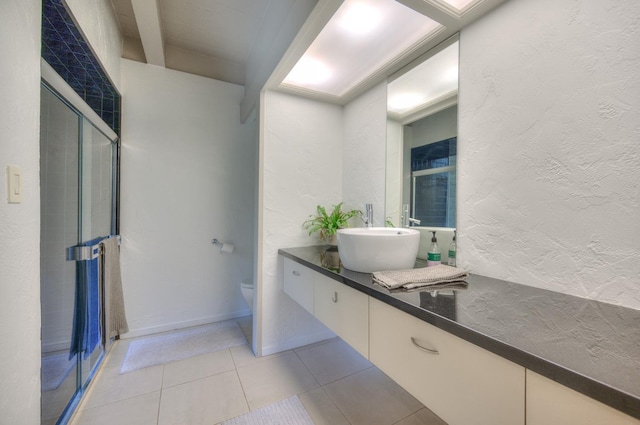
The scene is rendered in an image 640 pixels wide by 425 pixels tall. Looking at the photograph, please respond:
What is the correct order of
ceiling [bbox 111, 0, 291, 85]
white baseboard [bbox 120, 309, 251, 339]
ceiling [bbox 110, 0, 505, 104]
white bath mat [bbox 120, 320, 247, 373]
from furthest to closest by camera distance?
white baseboard [bbox 120, 309, 251, 339] < white bath mat [bbox 120, 320, 247, 373] < ceiling [bbox 111, 0, 291, 85] < ceiling [bbox 110, 0, 505, 104]

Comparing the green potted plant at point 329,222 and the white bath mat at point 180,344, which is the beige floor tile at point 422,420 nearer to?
the green potted plant at point 329,222

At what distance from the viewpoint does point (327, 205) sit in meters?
2.20

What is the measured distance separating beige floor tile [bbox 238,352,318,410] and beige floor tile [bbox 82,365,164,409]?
1.79 feet

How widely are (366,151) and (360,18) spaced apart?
86 centimetres

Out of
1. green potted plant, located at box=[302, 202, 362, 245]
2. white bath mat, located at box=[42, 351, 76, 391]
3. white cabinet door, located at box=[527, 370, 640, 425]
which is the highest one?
green potted plant, located at box=[302, 202, 362, 245]

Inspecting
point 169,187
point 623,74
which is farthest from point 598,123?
point 169,187

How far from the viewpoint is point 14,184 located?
827 mm

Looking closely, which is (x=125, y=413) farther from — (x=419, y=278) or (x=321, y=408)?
(x=419, y=278)

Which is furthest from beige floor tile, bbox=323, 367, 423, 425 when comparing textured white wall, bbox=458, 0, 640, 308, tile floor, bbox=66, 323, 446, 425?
textured white wall, bbox=458, 0, 640, 308

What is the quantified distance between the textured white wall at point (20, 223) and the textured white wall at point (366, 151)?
170 centimetres

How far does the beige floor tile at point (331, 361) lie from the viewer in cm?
176

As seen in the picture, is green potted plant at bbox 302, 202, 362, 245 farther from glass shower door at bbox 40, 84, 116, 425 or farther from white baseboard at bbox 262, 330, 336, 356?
glass shower door at bbox 40, 84, 116, 425

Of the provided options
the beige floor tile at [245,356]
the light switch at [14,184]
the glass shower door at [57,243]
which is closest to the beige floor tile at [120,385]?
the glass shower door at [57,243]

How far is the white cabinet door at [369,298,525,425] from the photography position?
60cm
